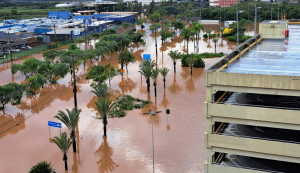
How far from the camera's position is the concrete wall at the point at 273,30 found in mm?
35719

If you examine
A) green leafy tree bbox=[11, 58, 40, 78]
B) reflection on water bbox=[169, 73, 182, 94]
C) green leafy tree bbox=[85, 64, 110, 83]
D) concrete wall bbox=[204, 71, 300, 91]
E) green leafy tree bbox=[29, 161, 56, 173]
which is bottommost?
green leafy tree bbox=[29, 161, 56, 173]

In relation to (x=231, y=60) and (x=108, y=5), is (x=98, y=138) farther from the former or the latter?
(x=108, y=5)

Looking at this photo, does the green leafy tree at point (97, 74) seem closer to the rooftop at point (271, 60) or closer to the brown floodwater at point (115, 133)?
the brown floodwater at point (115, 133)

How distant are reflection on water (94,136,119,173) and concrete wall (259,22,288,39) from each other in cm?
1851

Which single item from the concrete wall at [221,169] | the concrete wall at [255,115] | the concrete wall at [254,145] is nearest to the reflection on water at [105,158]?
the concrete wall at [221,169]

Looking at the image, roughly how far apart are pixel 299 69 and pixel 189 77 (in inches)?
1266

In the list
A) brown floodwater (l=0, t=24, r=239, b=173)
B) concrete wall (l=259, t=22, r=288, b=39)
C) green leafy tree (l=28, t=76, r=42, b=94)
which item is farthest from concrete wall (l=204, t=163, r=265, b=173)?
green leafy tree (l=28, t=76, r=42, b=94)

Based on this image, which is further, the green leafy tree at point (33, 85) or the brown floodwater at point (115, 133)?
the green leafy tree at point (33, 85)

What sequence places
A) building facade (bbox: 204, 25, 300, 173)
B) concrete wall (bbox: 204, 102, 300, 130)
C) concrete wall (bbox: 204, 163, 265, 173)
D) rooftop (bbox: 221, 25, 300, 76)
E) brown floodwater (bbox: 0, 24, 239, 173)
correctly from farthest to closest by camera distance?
brown floodwater (bbox: 0, 24, 239, 173) → rooftop (bbox: 221, 25, 300, 76) → concrete wall (bbox: 204, 163, 265, 173) → building facade (bbox: 204, 25, 300, 173) → concrete wall (bbox: 204, 102, 300, 130)

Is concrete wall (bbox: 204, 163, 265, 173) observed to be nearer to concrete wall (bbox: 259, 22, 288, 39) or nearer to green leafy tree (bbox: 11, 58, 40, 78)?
concrete wall (bbox: 259, 22, 288, 39)

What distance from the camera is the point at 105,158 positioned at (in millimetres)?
28906

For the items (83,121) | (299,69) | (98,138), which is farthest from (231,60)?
(83,121)

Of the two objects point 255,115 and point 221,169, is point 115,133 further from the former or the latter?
point 255,115

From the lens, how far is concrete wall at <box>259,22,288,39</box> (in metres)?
35.7
